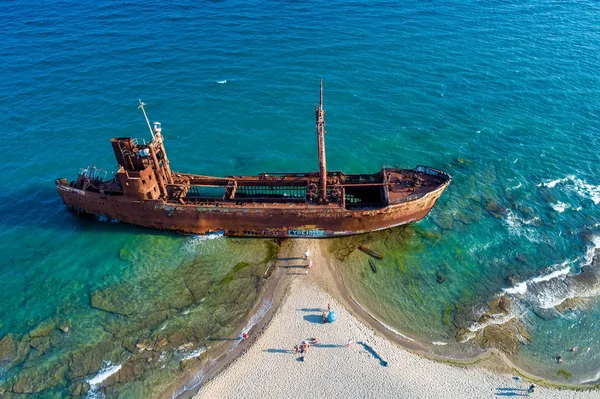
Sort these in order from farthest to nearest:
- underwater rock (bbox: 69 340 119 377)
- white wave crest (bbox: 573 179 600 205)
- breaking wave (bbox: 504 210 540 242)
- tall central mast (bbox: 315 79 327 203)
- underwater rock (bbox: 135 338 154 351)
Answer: white wave crest (bbox: 573 179 600 205)
breaking wave (bbox: 504 210 540 242)
tall central mast (bbox: 315 79 327 203)
underwater rock (bbox: 135 338 154 351)
underwater rock (bbox: 69 340 119 377)

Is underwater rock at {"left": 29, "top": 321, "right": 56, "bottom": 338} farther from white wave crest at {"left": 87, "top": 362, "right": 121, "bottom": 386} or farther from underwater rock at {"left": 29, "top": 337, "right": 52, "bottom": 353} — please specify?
white wave crest at {"left": 87, "top": 362, "right": 121, "bottom": 386}

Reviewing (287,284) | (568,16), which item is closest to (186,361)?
(287,284)

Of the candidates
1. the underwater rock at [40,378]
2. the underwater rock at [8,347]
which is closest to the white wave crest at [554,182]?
the underwater rock at [40,378]

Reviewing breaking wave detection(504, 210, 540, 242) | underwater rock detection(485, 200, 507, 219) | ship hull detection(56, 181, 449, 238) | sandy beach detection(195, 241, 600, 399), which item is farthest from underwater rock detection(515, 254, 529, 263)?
sandy beach detection(195, 241, 600, 399)

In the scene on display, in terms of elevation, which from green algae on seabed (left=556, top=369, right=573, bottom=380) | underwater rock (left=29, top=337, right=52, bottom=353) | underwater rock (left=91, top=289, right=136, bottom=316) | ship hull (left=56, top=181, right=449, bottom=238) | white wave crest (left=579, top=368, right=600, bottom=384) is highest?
ship hull (left=56, top=181, right=449, bottom=238)

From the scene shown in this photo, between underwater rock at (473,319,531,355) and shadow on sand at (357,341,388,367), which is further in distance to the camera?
underwater rock at (473,319,531,355)

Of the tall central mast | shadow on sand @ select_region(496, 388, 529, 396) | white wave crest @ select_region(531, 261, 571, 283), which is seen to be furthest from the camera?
white wave crest @ select_region(531, 261, 571, 283)

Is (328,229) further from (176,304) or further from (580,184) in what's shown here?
(580,184)

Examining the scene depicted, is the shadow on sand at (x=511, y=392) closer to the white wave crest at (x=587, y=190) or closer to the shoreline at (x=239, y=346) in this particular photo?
the shoreline at (x=239, y=346)

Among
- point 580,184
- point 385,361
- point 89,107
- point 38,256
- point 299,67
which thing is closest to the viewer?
point 385,361
